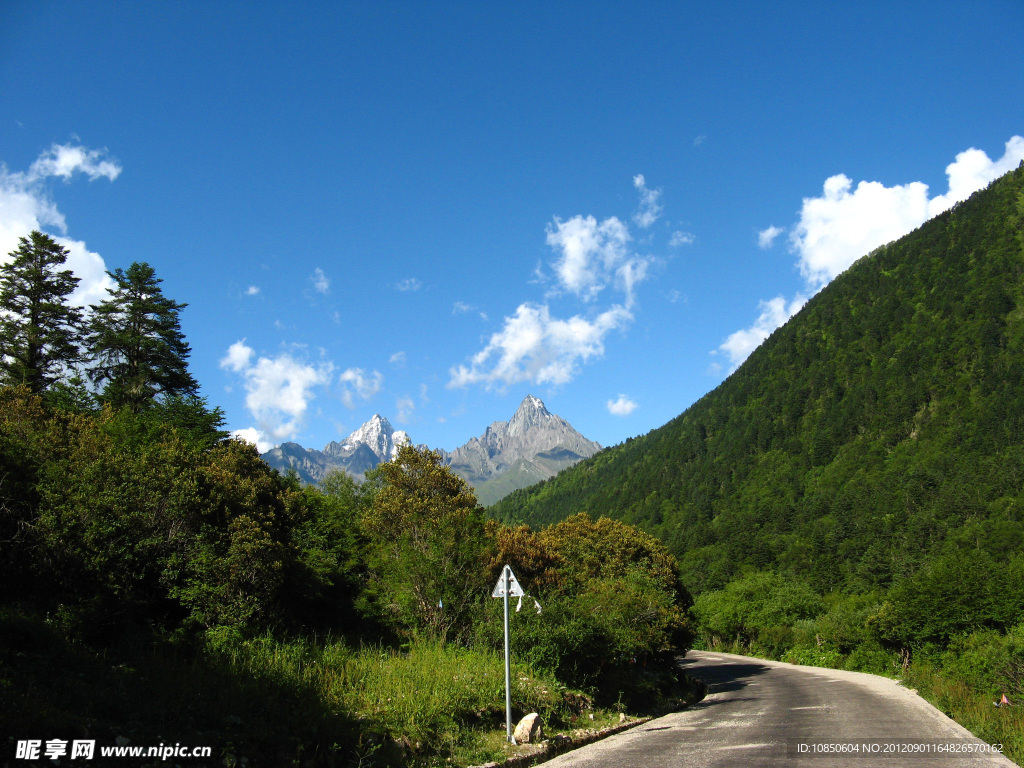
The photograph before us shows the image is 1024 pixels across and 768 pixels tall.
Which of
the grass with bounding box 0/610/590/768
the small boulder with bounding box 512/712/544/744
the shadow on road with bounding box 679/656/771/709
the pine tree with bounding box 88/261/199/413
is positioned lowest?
the shadow on road with bounding box 679/656/771/709

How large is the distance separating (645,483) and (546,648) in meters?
163

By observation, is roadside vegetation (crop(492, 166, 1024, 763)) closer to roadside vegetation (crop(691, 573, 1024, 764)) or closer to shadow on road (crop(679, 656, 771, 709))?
roadside vegetation (crop(691, 573, 1024, 764))

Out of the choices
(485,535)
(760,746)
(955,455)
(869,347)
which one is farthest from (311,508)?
(869,347)

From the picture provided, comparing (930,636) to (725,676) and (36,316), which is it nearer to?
(725,676)

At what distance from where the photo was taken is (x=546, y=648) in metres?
15.2

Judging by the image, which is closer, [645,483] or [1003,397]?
[1003,397]

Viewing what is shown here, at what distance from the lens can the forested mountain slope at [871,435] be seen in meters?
99.2

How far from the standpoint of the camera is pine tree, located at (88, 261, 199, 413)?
117ft

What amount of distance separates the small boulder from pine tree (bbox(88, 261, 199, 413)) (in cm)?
3350

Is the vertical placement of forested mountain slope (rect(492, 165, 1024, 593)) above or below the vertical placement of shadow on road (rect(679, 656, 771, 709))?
above

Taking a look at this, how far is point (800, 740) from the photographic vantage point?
37.0 feet

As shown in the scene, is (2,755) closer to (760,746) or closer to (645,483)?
(760,746)

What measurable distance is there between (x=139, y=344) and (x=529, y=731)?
122 ft

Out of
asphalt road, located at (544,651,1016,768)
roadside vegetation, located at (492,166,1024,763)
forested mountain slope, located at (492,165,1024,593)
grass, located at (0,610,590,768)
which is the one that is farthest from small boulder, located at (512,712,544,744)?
forested mountain slope, located at (492,165,1024,593)
